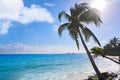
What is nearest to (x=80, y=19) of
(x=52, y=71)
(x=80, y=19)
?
(x=80, y=19)

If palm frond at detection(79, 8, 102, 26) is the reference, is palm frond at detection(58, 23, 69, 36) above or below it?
below

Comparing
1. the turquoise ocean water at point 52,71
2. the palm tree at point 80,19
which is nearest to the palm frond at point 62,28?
the palm tree at point 80,19

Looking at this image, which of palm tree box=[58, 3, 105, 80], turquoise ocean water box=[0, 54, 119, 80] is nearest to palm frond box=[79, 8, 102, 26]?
palm tree box=[58, 3, 105, 80]

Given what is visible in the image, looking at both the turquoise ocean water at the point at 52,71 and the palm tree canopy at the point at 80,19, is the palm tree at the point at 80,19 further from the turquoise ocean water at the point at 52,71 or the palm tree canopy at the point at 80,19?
the turquoise ocean water at the point at 52,71

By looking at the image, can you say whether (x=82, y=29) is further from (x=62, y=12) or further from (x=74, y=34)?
(x=62, y=12)

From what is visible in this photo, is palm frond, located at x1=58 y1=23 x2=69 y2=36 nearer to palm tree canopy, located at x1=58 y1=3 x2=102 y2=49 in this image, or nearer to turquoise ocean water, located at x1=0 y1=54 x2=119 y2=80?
palm tree canopy, located at x1=58 y1=3 x2=102 y2=49

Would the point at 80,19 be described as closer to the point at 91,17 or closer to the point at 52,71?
the point at 91,17

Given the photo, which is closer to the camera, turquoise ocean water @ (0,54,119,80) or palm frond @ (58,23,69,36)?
palm frond @ (58,23,69,36)

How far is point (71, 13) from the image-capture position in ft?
58.7

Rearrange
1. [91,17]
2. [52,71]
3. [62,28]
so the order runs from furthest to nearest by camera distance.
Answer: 1. [52,71]
2. [62,28]
3. [91,17]

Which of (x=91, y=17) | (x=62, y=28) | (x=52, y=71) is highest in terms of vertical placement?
(x=91, y=17)

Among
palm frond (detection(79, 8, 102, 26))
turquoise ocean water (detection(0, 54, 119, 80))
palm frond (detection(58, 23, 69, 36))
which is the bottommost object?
turquoise ocean water (detection(0, 54, 119, 80))

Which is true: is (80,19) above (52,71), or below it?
above

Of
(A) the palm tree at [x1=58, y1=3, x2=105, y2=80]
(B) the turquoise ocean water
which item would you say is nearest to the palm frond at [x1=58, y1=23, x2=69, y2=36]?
(A) the palm tree at [x1=58, y1=3, x2=105, y2=80]
